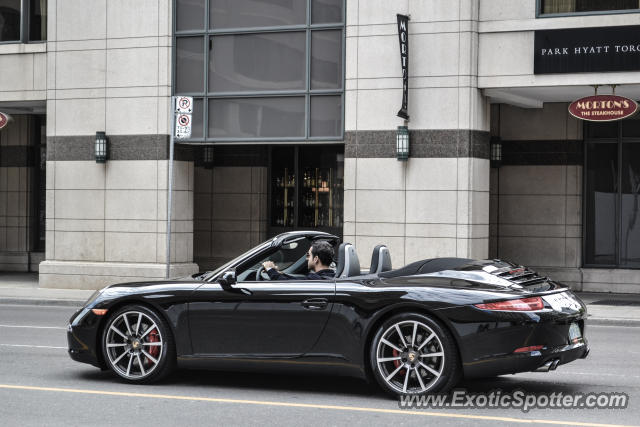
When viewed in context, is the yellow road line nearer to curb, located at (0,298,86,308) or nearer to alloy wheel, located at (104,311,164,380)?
alloy wheel, located at (104,311,164,380)

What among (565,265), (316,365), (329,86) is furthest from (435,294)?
(565,265)

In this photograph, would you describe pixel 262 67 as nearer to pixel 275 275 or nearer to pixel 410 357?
pixel 275 275

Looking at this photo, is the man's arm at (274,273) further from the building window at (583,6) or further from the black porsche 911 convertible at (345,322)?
the building window at (583,6)

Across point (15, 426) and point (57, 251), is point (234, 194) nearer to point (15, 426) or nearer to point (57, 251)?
point (57, 251)

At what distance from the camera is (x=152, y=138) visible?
21422 mm

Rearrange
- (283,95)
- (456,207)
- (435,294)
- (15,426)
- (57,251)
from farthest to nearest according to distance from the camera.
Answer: (57,251) < (283,95) < (456,207) < (435,294) < (15,426)

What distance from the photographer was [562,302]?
8391mm

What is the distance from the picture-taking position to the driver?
9.06m

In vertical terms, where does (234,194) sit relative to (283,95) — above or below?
below

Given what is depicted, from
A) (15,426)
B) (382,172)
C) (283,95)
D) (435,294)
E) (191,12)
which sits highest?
(191,12)

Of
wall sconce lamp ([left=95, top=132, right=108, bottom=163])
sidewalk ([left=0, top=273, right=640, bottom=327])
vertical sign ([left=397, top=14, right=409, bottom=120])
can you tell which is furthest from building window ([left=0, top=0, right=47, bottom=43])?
vertical sign ([left=397, top=14, right=409, bottom=120])

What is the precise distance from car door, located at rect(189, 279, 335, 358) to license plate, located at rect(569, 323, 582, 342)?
1.94 metres

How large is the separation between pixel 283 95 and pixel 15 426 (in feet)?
44.8

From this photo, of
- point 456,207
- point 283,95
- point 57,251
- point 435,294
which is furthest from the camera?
point 57,251
